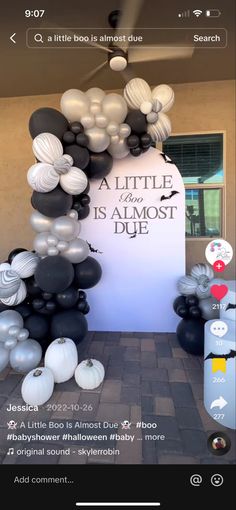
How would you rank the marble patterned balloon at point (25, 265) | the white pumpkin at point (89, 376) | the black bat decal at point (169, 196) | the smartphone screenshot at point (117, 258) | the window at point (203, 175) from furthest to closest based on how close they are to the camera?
1. the window at point (203, 175)
2. the black bat decal at point (169, 196)
3. the marble patterned balloon at point (25, 265)
4. the white pumpkin at point (89, 376)
5. the smartphone screenshot at point (117, 258)

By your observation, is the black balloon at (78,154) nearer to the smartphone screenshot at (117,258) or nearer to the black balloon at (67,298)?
the smartphone screenshot at (117,258)

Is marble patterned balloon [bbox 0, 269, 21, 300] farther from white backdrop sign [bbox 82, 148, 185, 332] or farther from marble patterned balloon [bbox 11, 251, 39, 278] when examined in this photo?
white backdrop sign [bbox 82, 148, 185, 332]

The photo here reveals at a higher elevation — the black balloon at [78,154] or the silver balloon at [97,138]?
the silver balloon at [97,138]

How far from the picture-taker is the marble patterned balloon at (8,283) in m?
1.36

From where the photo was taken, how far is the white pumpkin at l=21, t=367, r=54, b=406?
1057 millimetres

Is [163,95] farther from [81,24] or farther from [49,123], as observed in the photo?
[81,24]

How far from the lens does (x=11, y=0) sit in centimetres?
74

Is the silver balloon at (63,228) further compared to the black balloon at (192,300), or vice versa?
the black balloon at (192,300)

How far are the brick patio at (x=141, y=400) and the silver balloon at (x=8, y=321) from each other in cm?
24

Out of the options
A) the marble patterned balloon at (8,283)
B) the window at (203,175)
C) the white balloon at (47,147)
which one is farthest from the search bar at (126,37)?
the window at (203,175)

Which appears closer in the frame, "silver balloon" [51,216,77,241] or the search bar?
the search bar

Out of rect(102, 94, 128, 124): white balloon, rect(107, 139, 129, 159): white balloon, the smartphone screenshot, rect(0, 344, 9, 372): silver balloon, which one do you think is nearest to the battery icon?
the smartphone screenshot
